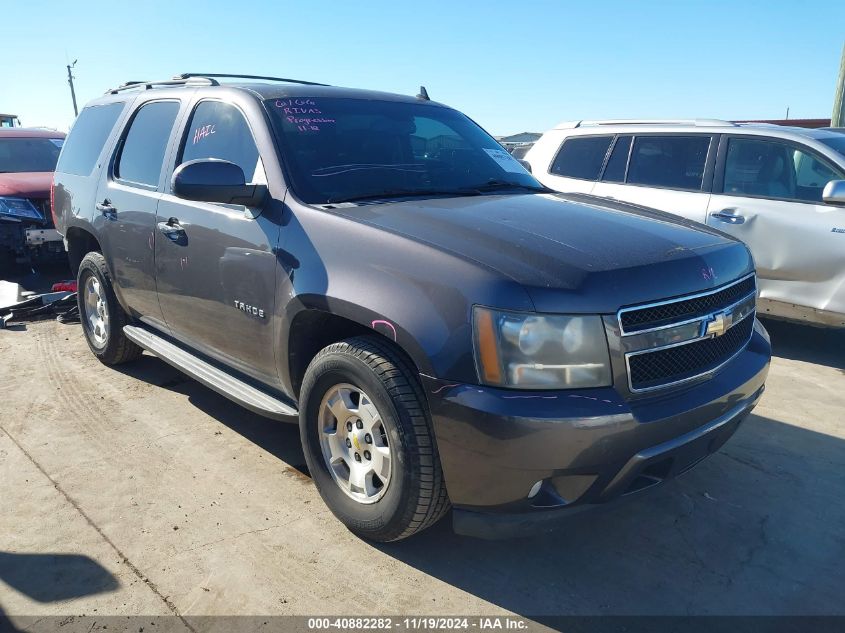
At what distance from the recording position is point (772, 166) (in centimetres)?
545

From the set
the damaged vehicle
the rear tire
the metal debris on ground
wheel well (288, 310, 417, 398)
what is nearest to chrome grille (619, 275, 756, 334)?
wheel well (288, 310, 417, 398)

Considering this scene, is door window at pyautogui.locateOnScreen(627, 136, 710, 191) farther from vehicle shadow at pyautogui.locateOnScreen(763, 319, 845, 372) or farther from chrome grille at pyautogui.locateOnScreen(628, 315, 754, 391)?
chrome grille at pyautogui.locateOnScreen(628, 315, 754, 391)

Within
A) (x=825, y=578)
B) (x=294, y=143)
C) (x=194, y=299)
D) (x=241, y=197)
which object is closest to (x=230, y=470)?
(x=194, y=299)

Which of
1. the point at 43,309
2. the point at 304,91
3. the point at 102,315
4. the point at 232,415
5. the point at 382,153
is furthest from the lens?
the point at 43,309

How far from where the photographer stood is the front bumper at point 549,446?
7.04 ft

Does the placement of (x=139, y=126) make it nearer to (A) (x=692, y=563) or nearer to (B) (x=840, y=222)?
(A) (x=692, y=563)

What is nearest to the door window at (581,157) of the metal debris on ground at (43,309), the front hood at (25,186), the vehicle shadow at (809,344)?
the vehicle shadow at (809,344)

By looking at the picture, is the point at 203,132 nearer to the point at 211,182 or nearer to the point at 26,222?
the point at 211,182

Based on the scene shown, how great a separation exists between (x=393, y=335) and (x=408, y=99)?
215 cm

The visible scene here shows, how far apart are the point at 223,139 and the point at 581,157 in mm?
4230

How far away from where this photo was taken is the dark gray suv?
2.21 meters

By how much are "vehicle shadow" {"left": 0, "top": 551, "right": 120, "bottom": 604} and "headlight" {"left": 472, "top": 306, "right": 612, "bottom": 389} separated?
1708 millimetres

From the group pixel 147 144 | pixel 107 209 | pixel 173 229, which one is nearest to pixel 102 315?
pixel 107 209

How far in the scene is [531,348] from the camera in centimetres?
219
